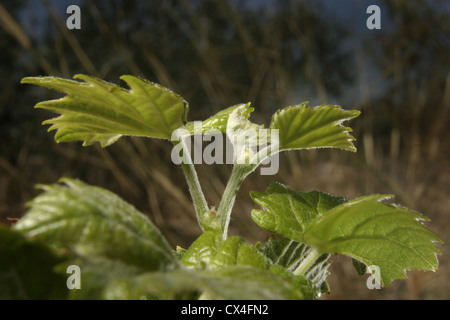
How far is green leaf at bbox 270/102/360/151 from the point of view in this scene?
0.25 metres

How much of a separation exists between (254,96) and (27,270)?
183 centimetres

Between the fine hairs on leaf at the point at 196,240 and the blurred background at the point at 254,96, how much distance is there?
→ 1.24m

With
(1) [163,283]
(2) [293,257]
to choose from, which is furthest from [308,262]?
(1) [163,283]

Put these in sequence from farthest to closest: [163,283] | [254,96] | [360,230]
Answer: [254,96] < [360,230] < [163,283]

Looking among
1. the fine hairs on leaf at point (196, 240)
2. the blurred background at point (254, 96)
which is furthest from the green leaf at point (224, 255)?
the blurred background at point (254, 96)

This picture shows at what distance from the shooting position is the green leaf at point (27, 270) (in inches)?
5.2

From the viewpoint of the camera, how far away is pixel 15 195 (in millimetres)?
3105

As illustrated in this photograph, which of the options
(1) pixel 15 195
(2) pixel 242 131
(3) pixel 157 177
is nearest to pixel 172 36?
(1) pixel 15 195

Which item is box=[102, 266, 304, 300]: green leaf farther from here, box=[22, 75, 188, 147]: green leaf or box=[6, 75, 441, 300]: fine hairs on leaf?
box=[22, 75, 188, 147]: green leaf

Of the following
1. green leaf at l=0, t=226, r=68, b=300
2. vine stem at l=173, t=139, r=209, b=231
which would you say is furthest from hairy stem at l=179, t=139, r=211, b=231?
green leaf at l=0, t=226, r=68, b=300

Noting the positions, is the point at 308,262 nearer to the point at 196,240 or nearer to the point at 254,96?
the point at 196,240

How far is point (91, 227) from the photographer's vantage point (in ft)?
0.47

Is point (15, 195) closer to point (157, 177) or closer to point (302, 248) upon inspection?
point (157, 177)
